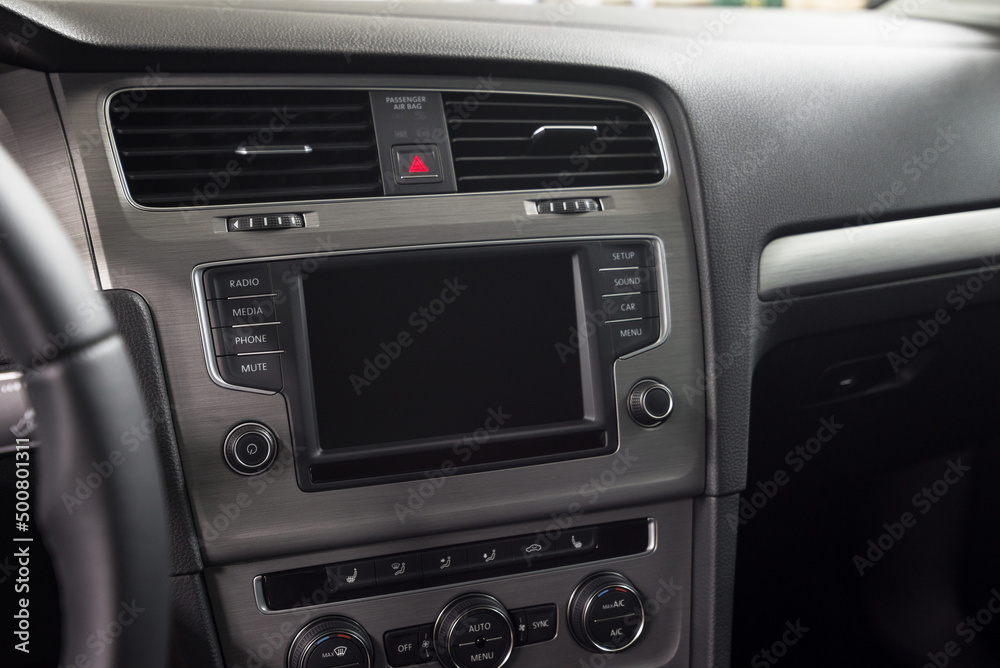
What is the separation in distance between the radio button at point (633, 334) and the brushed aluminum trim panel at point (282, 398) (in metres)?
0.01

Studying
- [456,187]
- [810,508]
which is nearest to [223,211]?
[456,187]

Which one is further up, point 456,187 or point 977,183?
point 456,187

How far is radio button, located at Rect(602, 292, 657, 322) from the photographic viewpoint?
0.99 meters

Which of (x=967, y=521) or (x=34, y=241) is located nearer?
(x=34, y=241)

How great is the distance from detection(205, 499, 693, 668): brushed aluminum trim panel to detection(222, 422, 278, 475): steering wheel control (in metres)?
0.12

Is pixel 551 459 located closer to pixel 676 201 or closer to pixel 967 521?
pixel 676 201

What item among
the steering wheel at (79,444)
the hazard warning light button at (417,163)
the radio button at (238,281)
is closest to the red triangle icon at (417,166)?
the hazard warning light button at (417,163)

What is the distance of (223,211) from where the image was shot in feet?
2.83

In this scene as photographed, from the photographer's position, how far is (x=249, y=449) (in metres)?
0.86

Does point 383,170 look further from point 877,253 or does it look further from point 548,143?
point 877,253

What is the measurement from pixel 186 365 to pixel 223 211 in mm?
164

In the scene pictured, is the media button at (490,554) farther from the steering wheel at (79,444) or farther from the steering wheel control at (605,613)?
the steering wheel at (79,444)

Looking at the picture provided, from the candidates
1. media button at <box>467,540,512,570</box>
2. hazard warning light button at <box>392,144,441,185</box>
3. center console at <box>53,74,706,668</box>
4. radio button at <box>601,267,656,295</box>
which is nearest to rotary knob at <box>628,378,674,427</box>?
center console at <box>53,74,706,668</box>

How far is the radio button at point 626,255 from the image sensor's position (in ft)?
3.26
